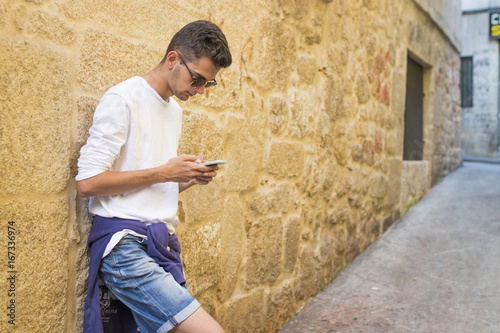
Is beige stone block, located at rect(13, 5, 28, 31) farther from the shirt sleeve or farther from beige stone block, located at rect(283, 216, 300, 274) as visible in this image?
beige stone block, located at rect(283, 216, 300, 274)

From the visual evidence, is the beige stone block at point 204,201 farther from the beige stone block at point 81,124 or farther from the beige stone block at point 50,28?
the beige stone block at point 50,28

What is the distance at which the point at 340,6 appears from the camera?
3.83m

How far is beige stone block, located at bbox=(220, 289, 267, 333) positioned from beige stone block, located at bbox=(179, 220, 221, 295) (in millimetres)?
258

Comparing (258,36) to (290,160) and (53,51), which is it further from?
(53,51)

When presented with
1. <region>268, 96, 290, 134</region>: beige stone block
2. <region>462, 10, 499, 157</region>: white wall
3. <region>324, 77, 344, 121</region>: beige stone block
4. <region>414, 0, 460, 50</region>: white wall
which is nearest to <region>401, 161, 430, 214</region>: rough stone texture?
<region>414, 0, 460, 50</region>: white wall

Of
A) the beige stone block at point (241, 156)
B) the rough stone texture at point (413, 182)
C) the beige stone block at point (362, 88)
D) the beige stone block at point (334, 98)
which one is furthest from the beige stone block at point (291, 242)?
the rough stone texture at point (413, 182)

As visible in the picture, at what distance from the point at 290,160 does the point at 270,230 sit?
19.6 inches

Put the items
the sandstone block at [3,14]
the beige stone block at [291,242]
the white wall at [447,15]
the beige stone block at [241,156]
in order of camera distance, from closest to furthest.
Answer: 1. the sandstone block at [3,14]
2. the beige stone block at [241,156]
3. the beige stone block at [291,242]
4. the white wall at [447,15]

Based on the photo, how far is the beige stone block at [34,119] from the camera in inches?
56.7

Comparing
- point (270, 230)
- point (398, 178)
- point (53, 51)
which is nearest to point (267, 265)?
point (270, 230)

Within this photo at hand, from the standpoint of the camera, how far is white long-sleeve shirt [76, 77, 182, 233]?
1.50 metres

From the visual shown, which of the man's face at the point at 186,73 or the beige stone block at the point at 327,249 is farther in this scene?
the beige stone block at the point at 327,249

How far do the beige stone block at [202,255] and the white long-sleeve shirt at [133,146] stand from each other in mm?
598

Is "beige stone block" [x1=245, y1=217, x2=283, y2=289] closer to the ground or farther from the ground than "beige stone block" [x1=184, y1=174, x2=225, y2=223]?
closer to the ground
